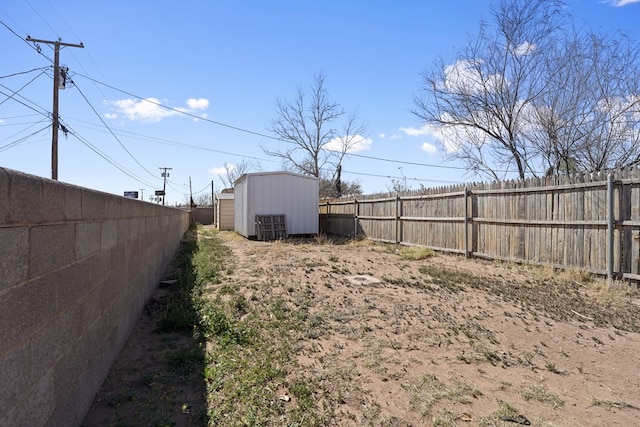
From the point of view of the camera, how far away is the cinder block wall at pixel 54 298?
148cm

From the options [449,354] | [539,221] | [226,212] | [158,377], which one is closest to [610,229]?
[539,221]

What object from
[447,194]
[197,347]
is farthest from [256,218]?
[197,347]

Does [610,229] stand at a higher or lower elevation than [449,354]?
higher

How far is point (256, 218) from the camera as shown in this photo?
1548 centimetres

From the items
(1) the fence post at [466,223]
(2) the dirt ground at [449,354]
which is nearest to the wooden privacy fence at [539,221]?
(1) the fence post at [466,223]

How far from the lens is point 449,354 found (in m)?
3.68

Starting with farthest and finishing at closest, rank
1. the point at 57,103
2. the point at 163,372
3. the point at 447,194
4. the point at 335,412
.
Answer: the point at 57,103, the point at 447,194, the point at 163,372, the point at 335,412

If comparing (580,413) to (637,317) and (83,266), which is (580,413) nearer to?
(637,317)

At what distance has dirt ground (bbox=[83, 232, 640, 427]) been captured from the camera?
270 centimetres

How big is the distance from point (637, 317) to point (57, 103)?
17.8 m

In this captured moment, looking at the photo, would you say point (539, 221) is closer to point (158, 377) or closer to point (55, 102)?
point (158, 377)

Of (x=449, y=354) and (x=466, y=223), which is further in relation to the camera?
(x=466, y=223)

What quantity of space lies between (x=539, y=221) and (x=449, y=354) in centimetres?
519

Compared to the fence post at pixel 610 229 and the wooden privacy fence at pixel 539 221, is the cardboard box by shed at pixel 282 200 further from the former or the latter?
the fence post at pixel 610 229
